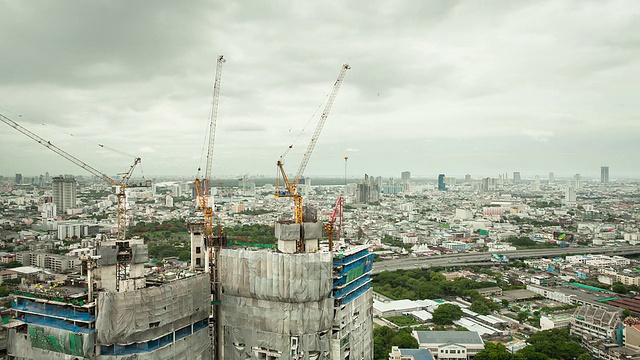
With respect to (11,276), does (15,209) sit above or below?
above

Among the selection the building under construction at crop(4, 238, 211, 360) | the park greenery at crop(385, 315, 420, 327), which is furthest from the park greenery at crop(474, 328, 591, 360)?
the building under construction at crop(4, 238, 211, 360)

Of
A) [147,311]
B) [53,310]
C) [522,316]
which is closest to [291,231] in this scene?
[147,311]

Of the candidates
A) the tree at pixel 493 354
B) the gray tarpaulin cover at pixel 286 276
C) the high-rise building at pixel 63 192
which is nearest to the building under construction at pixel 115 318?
the gray tarpaulin cover at pixel 286 276

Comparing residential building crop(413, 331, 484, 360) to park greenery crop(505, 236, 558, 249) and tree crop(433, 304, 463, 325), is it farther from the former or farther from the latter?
park greenery crop(505, 236, 558, 249)

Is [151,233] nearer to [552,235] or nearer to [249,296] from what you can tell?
[249,296]

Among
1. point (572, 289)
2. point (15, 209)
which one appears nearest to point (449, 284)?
point (572, 289)

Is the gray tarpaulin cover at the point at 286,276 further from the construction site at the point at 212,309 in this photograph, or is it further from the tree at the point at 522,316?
the tree at the point at 522,316

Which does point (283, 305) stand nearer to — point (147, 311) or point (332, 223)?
point (147, 311)
